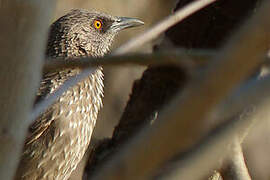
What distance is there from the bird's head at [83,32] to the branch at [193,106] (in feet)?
11.9

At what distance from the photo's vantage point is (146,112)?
458cm

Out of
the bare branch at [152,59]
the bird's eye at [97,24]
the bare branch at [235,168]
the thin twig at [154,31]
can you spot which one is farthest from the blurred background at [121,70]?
the bare branch at [152,59]

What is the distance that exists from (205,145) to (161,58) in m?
0.33

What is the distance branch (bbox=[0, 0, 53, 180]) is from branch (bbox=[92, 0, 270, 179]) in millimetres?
409

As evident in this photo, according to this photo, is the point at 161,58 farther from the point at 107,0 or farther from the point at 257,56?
the point at 107,0

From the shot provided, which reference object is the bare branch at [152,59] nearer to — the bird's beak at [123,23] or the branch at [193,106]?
the branch at [193,106]

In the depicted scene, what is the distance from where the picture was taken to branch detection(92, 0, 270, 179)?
1085 millimetres

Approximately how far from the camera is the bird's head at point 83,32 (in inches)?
Result: 187

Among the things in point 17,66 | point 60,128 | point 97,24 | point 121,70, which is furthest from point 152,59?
point 121,70

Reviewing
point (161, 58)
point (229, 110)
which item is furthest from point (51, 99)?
point (229, 110)

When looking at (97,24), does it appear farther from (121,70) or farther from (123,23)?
(121,70)

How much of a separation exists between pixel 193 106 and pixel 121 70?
8558mm

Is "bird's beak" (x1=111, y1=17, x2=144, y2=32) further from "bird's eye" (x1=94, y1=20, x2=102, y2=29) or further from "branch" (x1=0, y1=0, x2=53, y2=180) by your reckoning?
"branch" (x1=0, y1=0, x2=53, y2=180)

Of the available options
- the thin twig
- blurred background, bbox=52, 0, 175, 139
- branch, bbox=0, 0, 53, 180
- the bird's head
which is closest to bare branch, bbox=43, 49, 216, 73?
branch, bbox=0, 0, 53, 180
